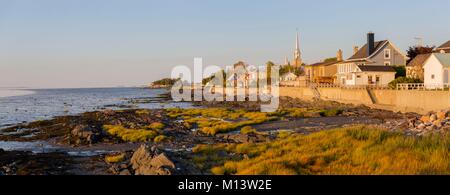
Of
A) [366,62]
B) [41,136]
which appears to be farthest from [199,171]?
[366,62]

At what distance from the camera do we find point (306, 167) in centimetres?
1486

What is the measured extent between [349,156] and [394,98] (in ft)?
113

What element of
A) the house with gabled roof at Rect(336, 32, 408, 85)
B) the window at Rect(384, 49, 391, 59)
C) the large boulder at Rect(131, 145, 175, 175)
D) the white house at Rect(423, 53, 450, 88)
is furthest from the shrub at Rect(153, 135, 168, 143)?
the window at Rect(384, 49, 391, 59)

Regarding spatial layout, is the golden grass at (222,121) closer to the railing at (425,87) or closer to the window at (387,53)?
the railing at (425,87)

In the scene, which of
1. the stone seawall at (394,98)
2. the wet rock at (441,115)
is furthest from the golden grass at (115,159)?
the stone seawall at (394,98)

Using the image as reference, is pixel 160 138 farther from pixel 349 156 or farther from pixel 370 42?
pixel 370 42

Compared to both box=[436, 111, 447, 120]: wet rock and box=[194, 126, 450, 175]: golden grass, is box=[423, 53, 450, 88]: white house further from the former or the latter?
box=[194, 126, 450, 175]: golden grass

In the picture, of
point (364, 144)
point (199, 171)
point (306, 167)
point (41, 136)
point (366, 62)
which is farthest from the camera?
point (366, 62)

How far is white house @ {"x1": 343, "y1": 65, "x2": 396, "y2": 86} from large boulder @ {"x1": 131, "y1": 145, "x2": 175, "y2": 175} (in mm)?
50890

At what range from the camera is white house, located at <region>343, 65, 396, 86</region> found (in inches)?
2480

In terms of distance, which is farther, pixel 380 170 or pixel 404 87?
pixel 404 87

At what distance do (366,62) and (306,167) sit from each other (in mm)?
59451
